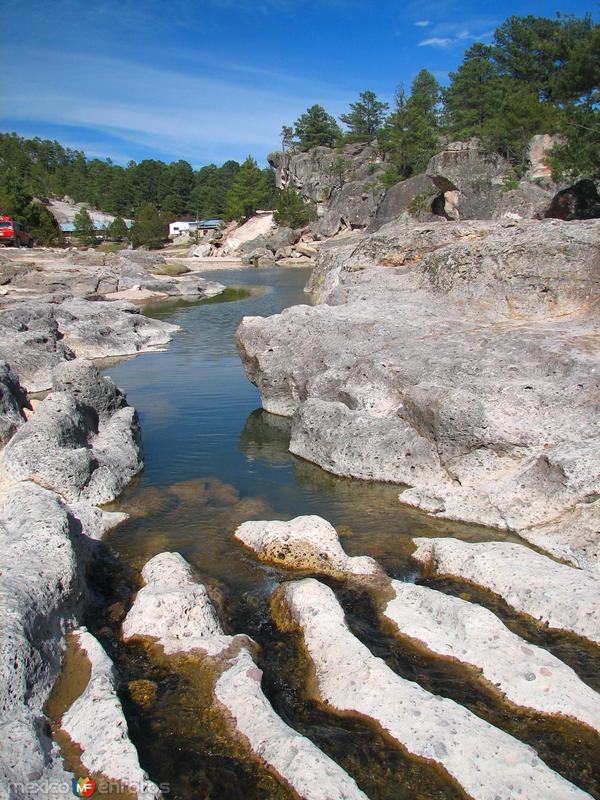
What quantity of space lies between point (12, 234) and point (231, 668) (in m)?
92.2

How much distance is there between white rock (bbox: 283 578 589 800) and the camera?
5363mm

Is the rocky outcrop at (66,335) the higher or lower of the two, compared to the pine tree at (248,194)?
lower

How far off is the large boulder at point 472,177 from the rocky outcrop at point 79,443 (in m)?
41.1

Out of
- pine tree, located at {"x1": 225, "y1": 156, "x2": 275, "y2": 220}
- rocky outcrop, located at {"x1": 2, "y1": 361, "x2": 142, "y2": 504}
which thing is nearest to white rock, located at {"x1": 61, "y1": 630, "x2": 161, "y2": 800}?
rocky outcrop, located at {"x1": 2, "y1": 361, "x2": 142, "y2": 504}

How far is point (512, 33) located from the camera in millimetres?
82938

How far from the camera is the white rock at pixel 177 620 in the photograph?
7457 mm

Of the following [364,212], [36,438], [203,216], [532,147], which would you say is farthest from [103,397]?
[203,216]

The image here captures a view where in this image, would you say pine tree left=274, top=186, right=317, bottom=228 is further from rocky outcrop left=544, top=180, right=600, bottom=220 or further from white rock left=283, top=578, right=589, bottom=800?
white rock left=283, top=578, right=589, bottom=800

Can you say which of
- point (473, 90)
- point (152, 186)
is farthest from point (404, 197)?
point (152, 186)

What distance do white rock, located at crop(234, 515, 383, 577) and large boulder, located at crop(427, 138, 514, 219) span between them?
4496cm

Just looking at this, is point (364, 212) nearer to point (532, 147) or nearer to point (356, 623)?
point (532, 147)

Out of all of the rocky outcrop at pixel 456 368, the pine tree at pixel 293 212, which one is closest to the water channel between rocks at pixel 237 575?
the rocky outcrop at pixel 456 368

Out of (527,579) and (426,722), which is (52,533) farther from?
(527,579)

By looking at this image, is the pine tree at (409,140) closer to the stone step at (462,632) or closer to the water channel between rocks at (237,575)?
the water channel between rocks at (237,575)
